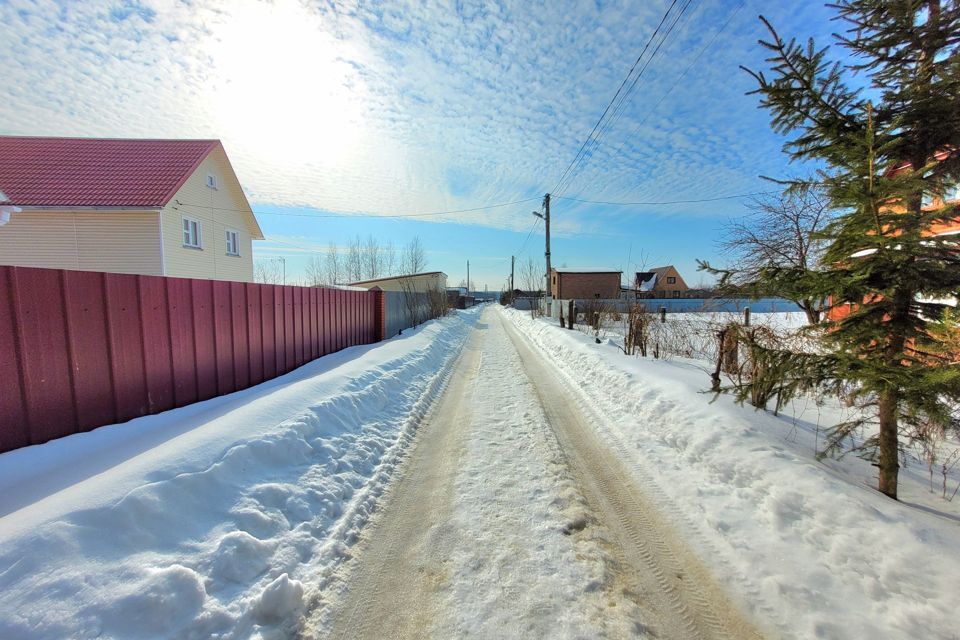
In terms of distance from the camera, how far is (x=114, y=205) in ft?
45.8

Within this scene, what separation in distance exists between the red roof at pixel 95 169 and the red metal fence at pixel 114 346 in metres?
11.8

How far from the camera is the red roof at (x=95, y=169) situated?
14234mm

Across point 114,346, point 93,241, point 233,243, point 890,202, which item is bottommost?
point 114,346

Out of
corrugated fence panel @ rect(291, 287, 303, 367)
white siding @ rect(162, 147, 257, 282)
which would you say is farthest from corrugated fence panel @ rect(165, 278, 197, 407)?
white siding @ rect(162, 147, 257, 282)

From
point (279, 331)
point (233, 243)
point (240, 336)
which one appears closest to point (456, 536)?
point (240, 336)

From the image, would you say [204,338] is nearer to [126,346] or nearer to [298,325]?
[126,346]

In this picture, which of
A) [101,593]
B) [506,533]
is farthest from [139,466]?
[506,533]

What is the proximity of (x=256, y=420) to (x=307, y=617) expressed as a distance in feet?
8.29

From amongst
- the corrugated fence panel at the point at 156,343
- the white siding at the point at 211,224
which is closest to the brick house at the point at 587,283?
the white siding at the point at 211,224

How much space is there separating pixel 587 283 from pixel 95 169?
43.3 metres

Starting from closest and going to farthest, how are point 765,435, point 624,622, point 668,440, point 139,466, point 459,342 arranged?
point 624,622, point 139,466, point 765,435, point 668,440, point 459,342

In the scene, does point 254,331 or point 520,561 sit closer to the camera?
point 520,561

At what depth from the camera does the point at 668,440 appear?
464cm

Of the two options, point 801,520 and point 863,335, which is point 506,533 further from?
point 863,335
